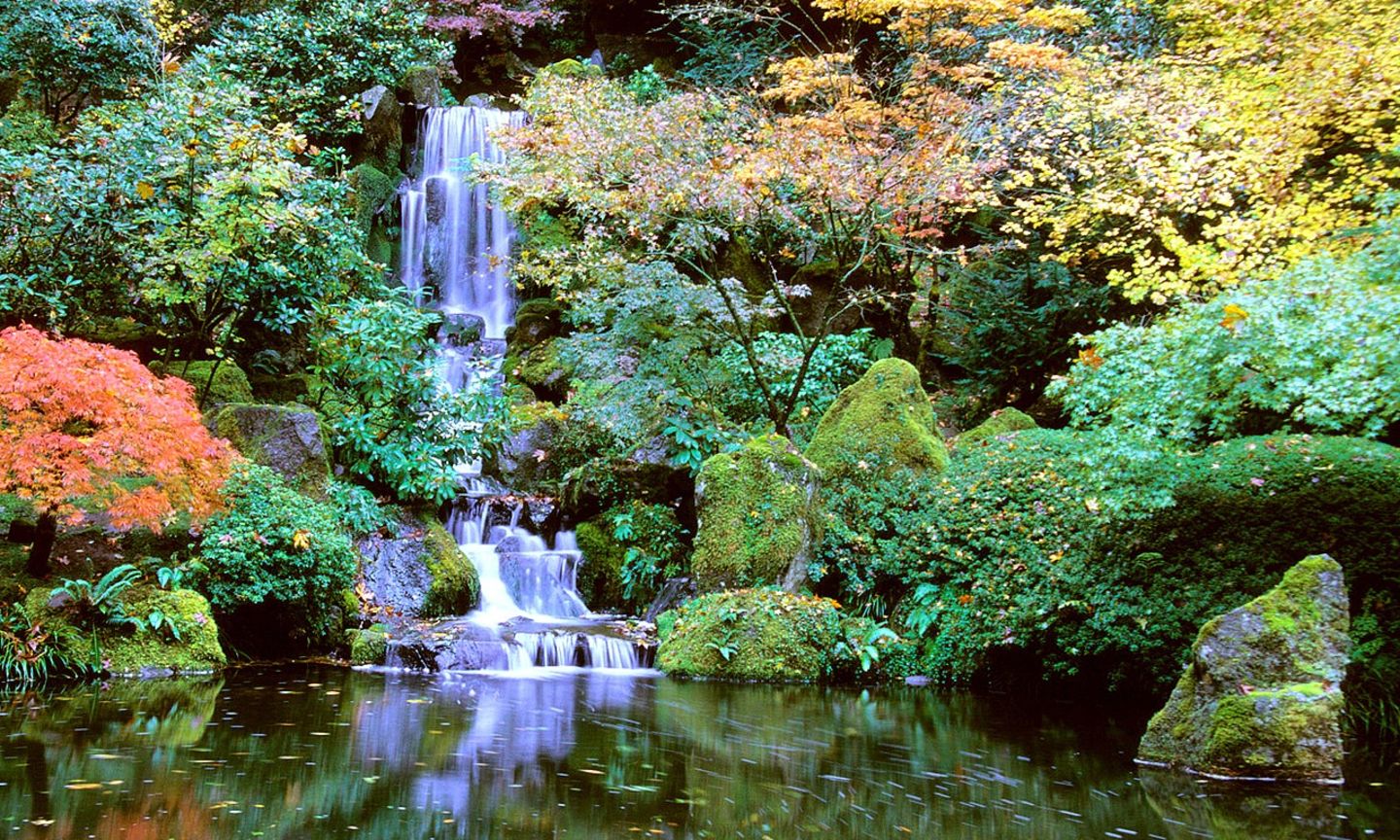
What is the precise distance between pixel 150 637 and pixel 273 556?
47.0 inches

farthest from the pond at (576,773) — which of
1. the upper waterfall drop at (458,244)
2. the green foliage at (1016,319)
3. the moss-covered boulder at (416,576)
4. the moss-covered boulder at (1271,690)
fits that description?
the upper waterfall drop at (458,244)

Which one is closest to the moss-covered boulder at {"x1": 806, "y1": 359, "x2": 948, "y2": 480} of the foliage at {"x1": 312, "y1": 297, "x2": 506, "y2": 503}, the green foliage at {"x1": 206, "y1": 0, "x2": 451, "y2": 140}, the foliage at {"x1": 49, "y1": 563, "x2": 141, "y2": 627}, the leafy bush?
the leafy bush

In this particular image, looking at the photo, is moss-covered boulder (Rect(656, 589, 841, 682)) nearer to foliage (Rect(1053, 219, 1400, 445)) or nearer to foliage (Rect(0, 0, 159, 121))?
foliage (Rect(1053, 219, 1400, 445))

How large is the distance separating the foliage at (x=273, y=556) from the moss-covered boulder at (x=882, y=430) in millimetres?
5677

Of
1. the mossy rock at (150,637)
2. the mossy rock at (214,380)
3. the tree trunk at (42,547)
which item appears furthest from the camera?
the mossy rock at (214,380)

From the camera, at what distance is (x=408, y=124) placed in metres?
20.4

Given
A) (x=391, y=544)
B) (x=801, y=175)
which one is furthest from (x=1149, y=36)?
(x=391, y=544)

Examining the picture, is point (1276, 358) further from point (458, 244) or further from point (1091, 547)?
point (458, 244)

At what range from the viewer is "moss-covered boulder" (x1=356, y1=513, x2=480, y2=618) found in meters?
11.1

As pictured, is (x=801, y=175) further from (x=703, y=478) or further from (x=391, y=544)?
(x=391, y=544)

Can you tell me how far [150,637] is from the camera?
8266 millimetres

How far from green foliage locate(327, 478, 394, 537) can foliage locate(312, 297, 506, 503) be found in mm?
549

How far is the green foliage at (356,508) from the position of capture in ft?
36.0

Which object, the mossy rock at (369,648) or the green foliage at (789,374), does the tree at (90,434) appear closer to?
the mossy rock at (369,648)
